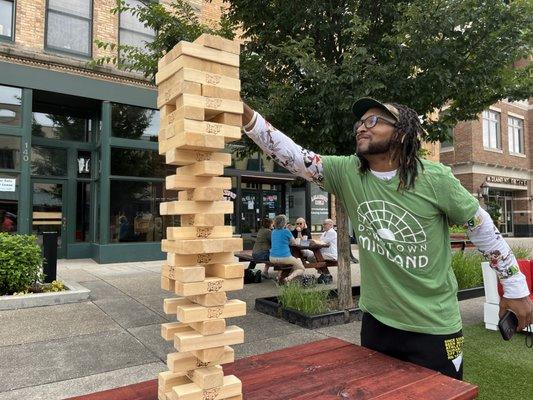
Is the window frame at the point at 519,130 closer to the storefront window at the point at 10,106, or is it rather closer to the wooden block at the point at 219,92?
the storefront window at the point at 10,106

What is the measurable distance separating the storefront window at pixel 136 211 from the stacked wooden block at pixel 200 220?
34.0 feet

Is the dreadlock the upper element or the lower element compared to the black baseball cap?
lower

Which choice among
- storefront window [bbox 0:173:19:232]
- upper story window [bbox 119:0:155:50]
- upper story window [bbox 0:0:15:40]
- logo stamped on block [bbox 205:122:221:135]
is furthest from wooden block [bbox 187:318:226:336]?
upper story window [bbox 119:0:155:50]

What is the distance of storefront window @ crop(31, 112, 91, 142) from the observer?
12192 millimetres

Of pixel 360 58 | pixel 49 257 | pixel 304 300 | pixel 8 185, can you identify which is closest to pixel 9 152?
pixel 8 185

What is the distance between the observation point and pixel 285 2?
600cm

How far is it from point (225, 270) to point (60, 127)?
1257 centimetres

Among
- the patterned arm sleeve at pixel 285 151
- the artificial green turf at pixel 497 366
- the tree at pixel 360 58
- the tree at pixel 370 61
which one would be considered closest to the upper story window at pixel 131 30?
the tree at pixel 360 58

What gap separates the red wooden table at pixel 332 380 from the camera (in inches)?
72.4

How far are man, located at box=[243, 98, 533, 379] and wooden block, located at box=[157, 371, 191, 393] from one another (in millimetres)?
1046

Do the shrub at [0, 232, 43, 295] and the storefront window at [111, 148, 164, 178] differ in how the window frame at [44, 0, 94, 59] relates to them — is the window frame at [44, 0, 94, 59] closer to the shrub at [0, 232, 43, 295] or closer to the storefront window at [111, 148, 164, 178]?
the storefront window at [111, 148, 164, 178]

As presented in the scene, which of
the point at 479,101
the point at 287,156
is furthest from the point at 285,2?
the point at 287,156

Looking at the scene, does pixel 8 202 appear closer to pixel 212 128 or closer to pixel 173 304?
pixel 173 304

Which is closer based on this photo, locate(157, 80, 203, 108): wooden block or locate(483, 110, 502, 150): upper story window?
locate(157, 80, 203, 108): wooden block
